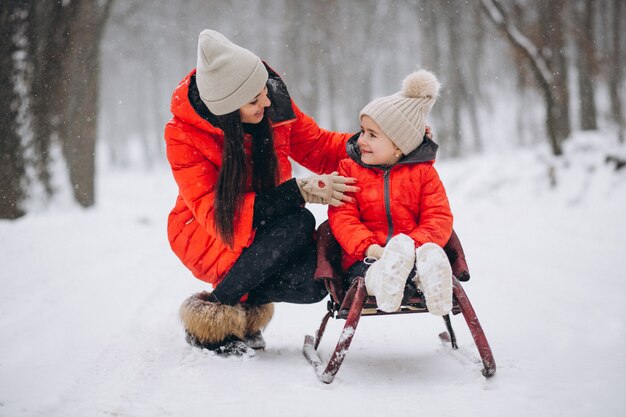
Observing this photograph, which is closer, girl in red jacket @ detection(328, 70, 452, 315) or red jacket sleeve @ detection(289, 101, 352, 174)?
girl in red jacket @ detection(328, 70, 452, 315)

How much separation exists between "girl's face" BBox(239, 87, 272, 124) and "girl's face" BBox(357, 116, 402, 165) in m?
0.54

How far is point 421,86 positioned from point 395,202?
2.24 ft

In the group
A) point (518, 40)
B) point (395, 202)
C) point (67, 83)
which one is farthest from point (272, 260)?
point (67, 83)

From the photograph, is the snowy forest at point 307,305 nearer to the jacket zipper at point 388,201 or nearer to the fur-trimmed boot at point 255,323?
the fur-trimmed boot at point 255,323

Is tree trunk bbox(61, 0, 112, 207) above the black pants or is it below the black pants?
above

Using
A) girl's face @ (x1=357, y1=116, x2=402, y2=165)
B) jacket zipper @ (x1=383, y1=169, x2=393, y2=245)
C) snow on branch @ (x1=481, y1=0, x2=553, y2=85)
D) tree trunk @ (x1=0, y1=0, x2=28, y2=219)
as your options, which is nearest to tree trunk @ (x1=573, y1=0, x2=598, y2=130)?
snow on branch @ (x1=481, y1=0, x2=553, y2=85)

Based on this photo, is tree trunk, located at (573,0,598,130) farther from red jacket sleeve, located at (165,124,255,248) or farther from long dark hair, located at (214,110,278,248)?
red jacket sleeve, located at (165,124,255,248)

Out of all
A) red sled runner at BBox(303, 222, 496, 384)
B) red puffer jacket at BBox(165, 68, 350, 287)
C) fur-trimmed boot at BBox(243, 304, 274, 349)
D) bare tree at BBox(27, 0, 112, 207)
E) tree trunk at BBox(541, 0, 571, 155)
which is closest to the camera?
red sled runner at BBox(303, 222, 496, 384)

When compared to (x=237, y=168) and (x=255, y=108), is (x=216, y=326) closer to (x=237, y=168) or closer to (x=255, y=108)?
(x=237, y=168)

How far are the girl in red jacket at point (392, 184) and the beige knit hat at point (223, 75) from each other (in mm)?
647

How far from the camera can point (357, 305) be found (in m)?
2.24

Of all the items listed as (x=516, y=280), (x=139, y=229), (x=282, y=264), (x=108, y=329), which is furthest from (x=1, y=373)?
(x=139, y=229)

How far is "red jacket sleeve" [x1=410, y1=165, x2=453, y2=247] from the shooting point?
8.07 ft

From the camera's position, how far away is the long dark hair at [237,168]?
2562mm
